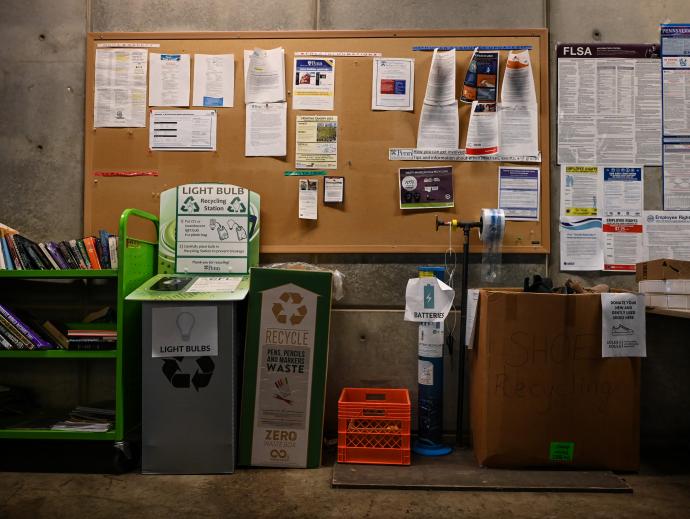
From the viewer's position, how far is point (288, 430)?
2.06 m

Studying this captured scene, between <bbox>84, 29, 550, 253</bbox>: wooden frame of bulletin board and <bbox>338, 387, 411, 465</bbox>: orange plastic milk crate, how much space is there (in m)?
0.79

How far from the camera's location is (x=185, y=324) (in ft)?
6.53

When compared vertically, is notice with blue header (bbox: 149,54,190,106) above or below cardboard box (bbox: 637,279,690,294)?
above

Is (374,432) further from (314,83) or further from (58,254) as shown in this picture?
(314,83)

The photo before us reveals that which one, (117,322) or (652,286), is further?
(652,286)

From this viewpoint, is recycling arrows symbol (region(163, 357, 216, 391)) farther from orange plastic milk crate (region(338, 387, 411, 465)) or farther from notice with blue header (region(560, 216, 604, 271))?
→ notice with blue header (region(560, 216, 604, 271))

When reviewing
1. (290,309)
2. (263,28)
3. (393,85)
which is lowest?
(290,309)

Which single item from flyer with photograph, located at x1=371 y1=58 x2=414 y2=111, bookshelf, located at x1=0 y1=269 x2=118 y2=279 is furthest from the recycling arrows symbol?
flyer with photograph, located at x1=371 y1=58 x2=414 y2=111

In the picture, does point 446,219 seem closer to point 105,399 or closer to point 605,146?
point 605,146

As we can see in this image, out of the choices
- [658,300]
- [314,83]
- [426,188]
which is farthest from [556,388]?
[314,83]

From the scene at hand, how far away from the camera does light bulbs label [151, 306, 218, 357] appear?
1983 millimetres

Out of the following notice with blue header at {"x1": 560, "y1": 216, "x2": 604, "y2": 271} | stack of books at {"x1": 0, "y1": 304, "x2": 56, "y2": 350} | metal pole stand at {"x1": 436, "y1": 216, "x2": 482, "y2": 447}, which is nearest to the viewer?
stack of books at {"x1": 0, "y1": 304, "x2": 56, "y2": 350}

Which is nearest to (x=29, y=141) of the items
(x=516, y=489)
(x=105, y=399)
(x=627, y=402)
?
(x=105, y=399)

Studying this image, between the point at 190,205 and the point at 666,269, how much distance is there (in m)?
2.16
